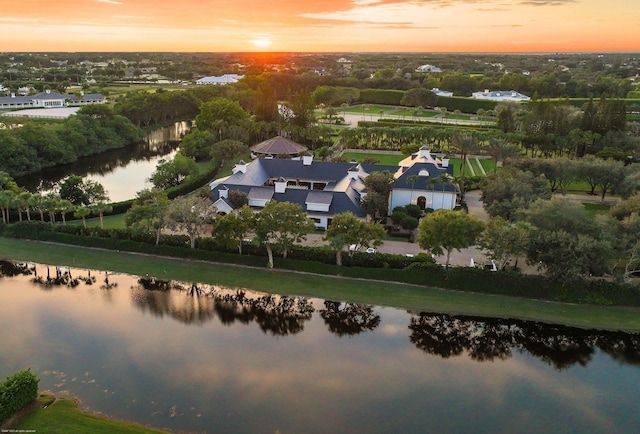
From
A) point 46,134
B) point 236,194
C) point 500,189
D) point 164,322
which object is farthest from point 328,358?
point 46,134

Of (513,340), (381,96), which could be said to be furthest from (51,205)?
(381,96)

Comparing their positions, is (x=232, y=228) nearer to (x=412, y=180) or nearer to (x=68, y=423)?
(x=68, y=423)

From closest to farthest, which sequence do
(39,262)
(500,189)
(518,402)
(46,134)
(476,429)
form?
(476,429) < (518,402) < (39,262) < (500,189) < (46,134)

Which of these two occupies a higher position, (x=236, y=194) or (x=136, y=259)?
(x=236, y=194)

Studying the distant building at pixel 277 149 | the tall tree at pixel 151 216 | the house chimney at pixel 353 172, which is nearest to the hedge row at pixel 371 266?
the tall tree at pixel 151 216

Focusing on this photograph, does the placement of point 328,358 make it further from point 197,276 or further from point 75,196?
point 75,196

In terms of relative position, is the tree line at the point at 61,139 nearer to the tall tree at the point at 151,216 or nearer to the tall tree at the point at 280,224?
the tall tree at the point at 151,216

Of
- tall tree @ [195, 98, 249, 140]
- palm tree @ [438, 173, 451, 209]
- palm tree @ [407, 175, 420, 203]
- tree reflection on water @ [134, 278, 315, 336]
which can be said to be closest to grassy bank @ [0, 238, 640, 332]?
tree reflection on water @ [134, 278, 315, 336]
